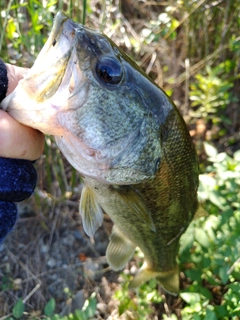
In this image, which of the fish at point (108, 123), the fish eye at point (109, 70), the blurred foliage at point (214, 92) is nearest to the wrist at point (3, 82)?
the fish at point (108, 123)

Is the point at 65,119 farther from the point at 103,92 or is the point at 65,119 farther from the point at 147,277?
the point at 147,277

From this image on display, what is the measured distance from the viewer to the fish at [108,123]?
1.11 metres

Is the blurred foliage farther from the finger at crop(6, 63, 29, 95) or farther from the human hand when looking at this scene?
the human hand

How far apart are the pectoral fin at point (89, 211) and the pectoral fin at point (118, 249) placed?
15.9 inches

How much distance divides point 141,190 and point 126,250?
63 cm

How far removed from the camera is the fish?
1107 millimetres

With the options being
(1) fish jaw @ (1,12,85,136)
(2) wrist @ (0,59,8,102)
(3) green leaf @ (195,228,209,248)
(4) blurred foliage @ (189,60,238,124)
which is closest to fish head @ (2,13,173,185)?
(1) fish jaw @ (1,12,85,136)

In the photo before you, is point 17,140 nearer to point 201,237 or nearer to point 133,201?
point 133,201

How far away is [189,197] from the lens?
5.29 ft

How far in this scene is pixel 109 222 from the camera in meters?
2.68

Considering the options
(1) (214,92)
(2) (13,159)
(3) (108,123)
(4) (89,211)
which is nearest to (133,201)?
(4) (89,211)

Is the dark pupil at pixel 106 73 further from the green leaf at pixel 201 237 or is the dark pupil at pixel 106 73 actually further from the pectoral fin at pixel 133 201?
the green leaf at pixel 201 237

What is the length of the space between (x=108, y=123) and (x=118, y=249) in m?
0.94

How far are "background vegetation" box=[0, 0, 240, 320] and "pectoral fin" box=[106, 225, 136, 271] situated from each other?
253 mm
